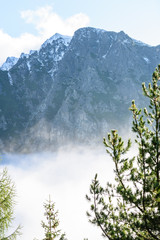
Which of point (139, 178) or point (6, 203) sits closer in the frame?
point (139, 178)

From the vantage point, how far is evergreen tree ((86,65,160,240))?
7.55 metres

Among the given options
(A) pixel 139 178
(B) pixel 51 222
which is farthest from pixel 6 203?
(A) pixel 139 178

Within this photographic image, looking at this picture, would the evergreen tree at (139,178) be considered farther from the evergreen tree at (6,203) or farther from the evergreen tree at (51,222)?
the evergreen tree at (51,222)

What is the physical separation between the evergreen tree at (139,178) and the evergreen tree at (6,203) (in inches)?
180

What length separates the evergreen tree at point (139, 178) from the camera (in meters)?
7.55

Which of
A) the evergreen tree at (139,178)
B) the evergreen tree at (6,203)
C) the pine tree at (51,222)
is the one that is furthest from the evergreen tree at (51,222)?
the evergreen tree at (139,178)

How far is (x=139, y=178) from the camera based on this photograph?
26.1ft

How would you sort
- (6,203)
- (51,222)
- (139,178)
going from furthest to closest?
1. (51,222)
2. (6,203)
3. (139,178)

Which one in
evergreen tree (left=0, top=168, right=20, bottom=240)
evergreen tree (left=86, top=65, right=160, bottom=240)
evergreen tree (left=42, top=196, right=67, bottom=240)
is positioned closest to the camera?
evergreen tree (left=86, top=65, right=160, bottom=240)

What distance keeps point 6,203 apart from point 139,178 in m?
6.71

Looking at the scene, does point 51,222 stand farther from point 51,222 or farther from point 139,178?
point 139,178

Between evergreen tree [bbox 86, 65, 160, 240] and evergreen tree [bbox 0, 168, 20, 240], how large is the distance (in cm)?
456

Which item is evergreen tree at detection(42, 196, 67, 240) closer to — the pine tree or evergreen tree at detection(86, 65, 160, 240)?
the pine tree

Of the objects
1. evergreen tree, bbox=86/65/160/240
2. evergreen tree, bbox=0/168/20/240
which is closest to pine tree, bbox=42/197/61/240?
evergreen tree, bbox=0/168/20/240
